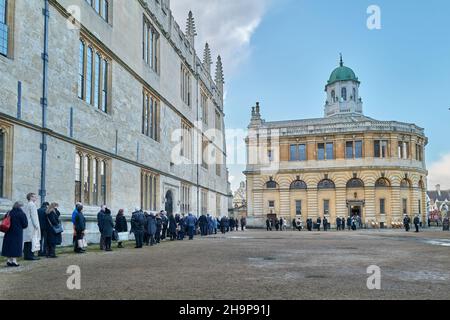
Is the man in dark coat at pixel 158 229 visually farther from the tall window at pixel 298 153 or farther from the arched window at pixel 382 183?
the tall window at pixel 298 153

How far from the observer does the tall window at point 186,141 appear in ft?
108

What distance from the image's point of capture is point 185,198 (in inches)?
1319

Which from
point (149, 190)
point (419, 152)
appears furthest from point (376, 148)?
point (149, 190)

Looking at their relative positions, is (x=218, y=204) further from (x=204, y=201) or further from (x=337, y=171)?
(x=337, y=171)

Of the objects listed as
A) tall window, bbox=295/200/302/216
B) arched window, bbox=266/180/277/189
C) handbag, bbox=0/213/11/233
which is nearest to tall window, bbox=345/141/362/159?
tall window, bbox=295/200/302/216

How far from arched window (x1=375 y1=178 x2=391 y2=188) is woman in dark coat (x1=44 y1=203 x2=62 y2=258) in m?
53.5

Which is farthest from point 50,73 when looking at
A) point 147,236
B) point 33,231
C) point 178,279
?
point 178,279

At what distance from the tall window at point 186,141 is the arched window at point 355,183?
110ft

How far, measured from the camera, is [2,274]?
9.40 m

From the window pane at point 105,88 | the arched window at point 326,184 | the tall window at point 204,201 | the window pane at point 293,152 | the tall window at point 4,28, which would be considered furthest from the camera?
the window pane at point 293,152

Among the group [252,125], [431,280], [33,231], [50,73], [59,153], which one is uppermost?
[252,125]

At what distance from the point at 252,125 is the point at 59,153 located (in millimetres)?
53580

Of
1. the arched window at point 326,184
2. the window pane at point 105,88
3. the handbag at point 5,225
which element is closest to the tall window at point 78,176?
the window pane at point 105,88
